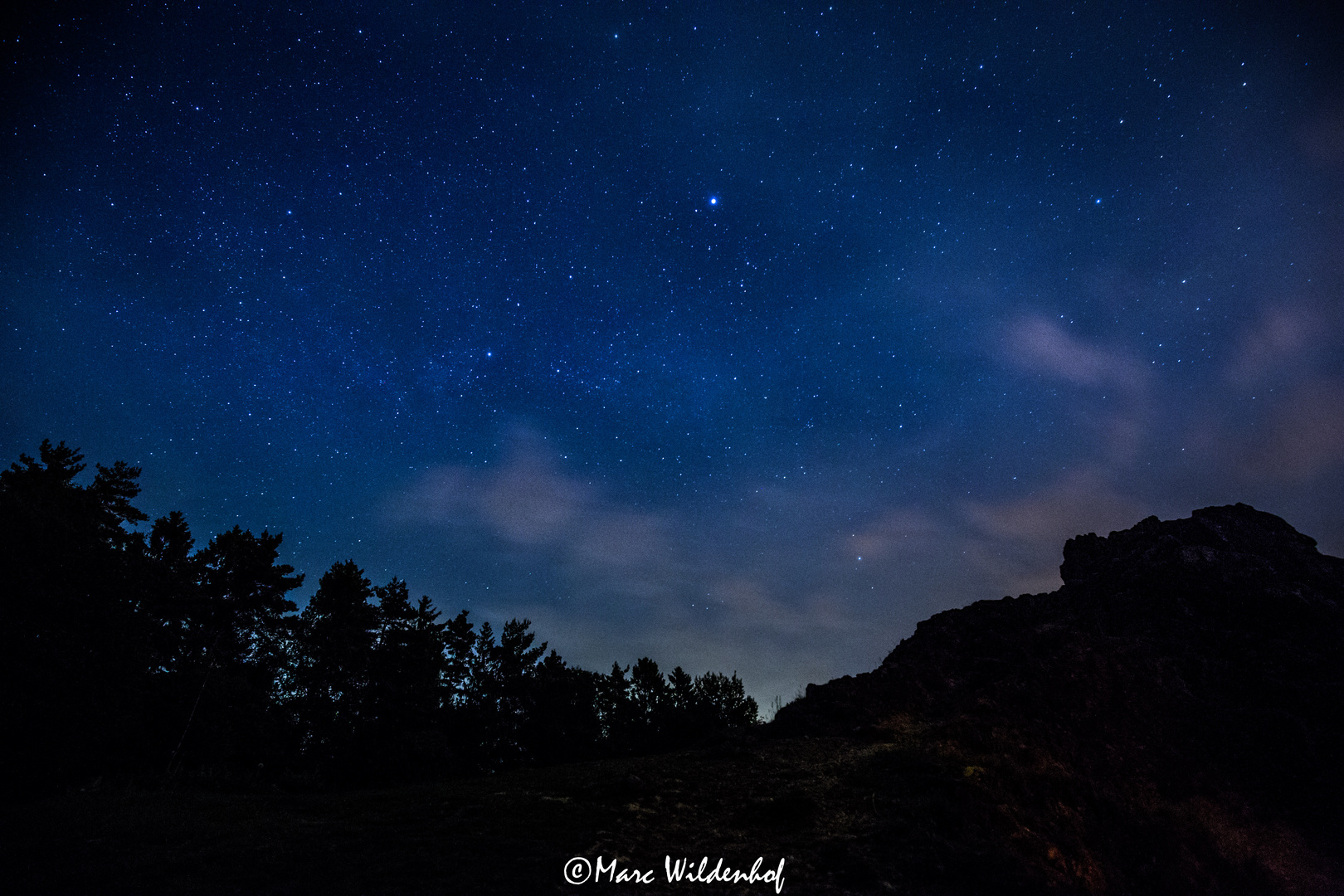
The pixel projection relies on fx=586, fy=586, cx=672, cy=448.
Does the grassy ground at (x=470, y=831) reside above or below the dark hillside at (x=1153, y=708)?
below

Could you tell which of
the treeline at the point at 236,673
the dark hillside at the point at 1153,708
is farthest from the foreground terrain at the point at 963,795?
the treeline at the point at 236,673

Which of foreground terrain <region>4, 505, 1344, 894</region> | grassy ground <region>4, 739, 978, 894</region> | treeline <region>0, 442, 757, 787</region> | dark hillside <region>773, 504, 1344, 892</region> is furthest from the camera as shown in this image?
treeline <region>0, 442, 757, 787</region>

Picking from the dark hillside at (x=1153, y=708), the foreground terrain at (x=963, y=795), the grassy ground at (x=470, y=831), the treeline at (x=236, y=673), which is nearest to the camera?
the grassy ground at (x=470, y=831)

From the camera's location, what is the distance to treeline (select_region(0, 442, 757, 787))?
75.3ft

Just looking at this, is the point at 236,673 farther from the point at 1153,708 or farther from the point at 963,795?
the point at 1153,708

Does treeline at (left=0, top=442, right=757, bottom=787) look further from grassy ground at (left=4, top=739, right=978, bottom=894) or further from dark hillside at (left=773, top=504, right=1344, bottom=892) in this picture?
dark hillside at (left=773, top=504, right=1344, bottom=892)

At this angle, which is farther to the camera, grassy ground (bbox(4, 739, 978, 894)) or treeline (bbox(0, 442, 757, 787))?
treeline (bbox(0, 442, 757, 787))

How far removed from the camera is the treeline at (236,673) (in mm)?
22938

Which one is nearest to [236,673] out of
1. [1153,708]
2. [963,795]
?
[963,795]

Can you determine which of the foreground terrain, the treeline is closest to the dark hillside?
the foreground terrain

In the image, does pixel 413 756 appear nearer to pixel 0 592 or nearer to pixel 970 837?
pixel 0 592

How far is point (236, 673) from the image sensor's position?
44.5 metres

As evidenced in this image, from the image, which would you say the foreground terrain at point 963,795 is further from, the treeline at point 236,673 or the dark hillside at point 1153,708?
the treeline at point 236,673

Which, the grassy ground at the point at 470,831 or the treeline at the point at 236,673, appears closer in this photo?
the grassy ground at the point at 470,831
